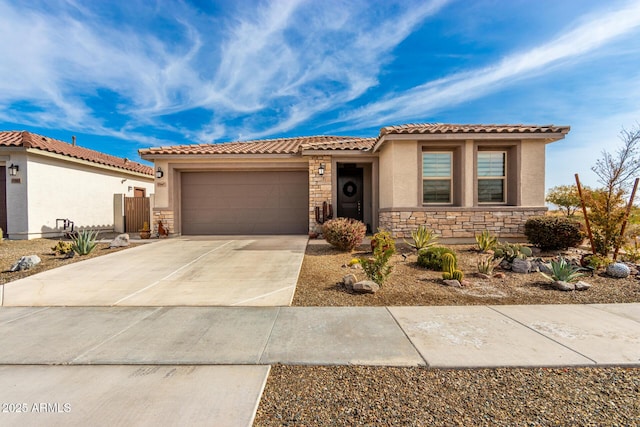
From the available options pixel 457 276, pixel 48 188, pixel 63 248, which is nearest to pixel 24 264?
pixel 63 248

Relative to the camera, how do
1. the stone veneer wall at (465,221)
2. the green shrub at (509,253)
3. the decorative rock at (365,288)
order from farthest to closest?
the stone veneer wall at (465,221), the green shrub at (509,253), the decorative rock at (365,288)

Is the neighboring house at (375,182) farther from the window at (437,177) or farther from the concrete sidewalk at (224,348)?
the concrete sidewalk at (224,348)

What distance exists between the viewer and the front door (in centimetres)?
1241

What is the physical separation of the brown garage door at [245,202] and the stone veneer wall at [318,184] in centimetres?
114

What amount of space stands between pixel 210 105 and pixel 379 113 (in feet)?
29.9

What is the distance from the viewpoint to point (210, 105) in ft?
50.1

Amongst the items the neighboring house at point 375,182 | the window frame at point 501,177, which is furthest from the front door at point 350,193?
the window frame at point 501,177

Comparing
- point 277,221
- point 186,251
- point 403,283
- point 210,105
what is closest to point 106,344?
point 403,283

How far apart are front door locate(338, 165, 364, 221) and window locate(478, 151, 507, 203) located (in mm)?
4590

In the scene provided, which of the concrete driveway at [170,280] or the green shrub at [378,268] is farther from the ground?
the green shrub at [378,268]

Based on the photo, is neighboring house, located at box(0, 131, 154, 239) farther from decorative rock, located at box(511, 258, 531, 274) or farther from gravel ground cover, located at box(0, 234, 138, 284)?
decorative rock, located at box(511, 258, 531, 274)

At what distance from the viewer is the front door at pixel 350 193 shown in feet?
40.7

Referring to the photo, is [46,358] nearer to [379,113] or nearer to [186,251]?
[186,251]

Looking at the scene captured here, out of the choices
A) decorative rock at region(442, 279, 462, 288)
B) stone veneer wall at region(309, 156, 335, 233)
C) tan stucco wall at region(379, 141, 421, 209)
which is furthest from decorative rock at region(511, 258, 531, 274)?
stone veneer wall at region(309, 156, 335, 233)
